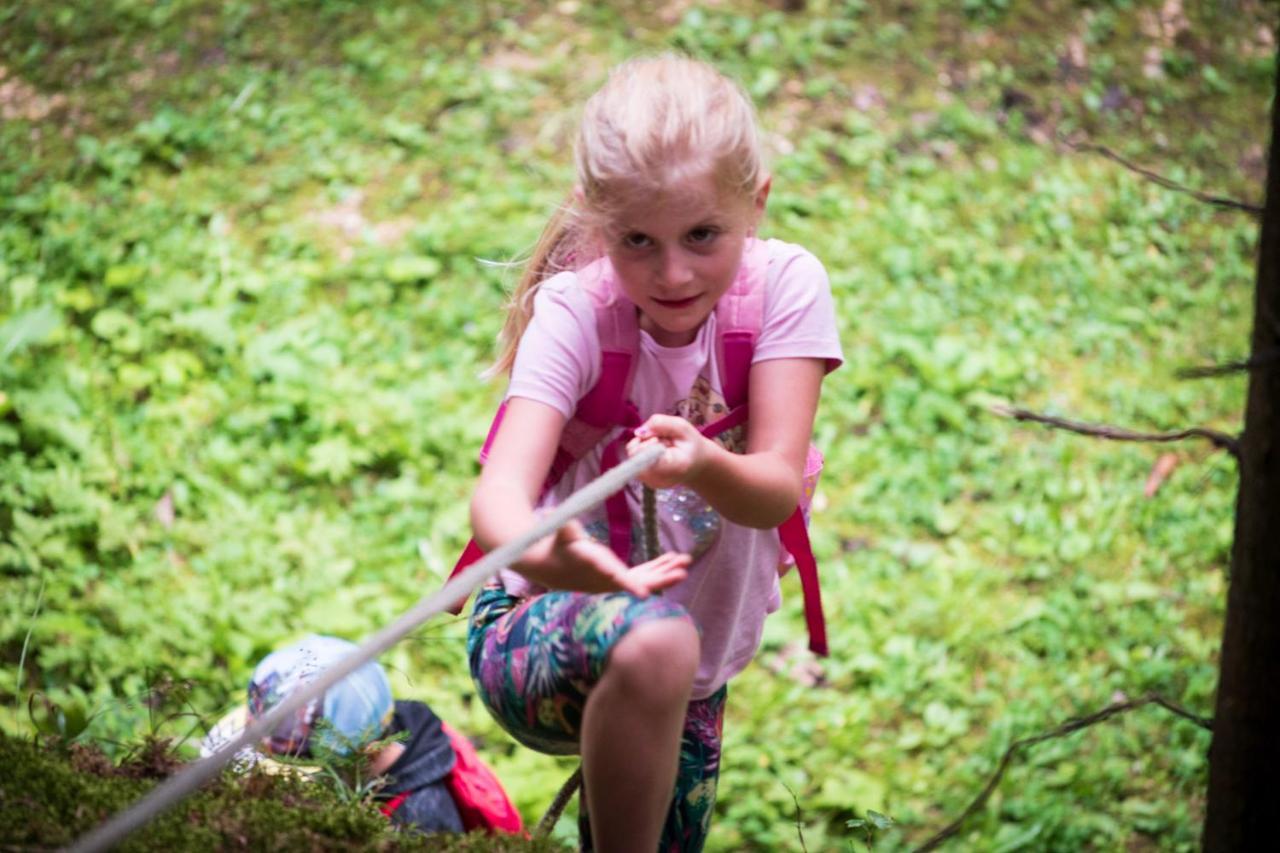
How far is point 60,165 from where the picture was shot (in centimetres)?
637

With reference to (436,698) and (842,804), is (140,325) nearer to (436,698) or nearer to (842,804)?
(436,698)

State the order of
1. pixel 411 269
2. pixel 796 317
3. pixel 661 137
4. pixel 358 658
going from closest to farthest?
1. pixel 358 658
2. pixel 661 137
3. pixel 796 317
4. pixel 411 269

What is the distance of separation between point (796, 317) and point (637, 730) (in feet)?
2.59

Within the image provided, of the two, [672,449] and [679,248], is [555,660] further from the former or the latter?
[679,248]

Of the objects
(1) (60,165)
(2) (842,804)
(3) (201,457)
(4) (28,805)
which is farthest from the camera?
(1) (60,165)

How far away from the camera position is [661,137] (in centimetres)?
203

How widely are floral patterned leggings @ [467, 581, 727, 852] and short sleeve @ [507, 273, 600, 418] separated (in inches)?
13.6

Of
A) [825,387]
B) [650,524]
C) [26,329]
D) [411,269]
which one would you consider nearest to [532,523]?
[650,524]

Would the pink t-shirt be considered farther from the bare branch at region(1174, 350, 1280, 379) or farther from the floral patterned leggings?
the bare branch at region(1174, 350, 1280, 379)

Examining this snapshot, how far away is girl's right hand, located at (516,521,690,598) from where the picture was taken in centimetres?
176

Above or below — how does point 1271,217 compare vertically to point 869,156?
above

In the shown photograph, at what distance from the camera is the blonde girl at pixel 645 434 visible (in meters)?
1.88

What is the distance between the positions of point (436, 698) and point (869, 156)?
3.89 meters

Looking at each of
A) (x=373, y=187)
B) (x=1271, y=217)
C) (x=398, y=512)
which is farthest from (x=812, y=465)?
(x=373, y=187)
